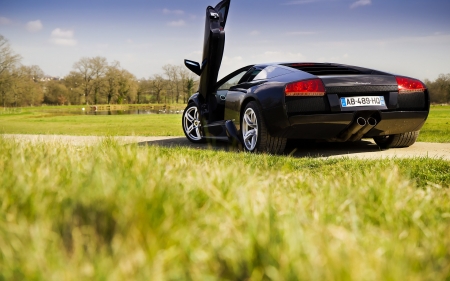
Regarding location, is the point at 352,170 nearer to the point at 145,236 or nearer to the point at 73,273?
the point at 145,236

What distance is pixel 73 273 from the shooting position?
1509 millimetres

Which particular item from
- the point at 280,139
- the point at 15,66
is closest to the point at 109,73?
the point at 15,66

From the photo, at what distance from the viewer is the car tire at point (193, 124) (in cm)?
866

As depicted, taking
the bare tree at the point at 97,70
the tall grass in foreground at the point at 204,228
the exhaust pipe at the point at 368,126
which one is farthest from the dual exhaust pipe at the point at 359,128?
the bare tree at the point at 97,70

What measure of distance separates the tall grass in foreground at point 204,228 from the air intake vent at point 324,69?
3.57 metres

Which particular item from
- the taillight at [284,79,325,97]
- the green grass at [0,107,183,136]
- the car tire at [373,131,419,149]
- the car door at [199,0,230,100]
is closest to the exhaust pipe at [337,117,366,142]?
the taillight at [284,79,325,97]

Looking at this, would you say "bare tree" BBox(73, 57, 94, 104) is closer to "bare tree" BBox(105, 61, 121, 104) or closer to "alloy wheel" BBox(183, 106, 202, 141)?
"bare tree" BBox(105, 61, 121, 104)

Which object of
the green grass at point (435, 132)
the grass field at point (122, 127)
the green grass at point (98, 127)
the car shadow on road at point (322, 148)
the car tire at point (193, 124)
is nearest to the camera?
the car shadow on road at point (322, 148)

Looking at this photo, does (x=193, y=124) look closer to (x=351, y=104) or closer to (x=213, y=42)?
(x=213, y=42)

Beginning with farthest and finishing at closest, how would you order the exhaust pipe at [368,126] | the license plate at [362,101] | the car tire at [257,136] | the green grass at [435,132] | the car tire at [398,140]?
the green grass at [435,132] → the car tire at [398,140] → the car tire at [257,136] → the exhaust pipe at [368,126] → the license plate at [362,101]

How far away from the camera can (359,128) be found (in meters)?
6.30

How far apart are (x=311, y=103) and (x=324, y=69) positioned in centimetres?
101

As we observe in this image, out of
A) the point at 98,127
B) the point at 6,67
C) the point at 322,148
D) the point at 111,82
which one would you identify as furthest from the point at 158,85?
the point at 322,148

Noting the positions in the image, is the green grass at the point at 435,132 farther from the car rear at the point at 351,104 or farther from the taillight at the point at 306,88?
the taillight at the point at 306,88
